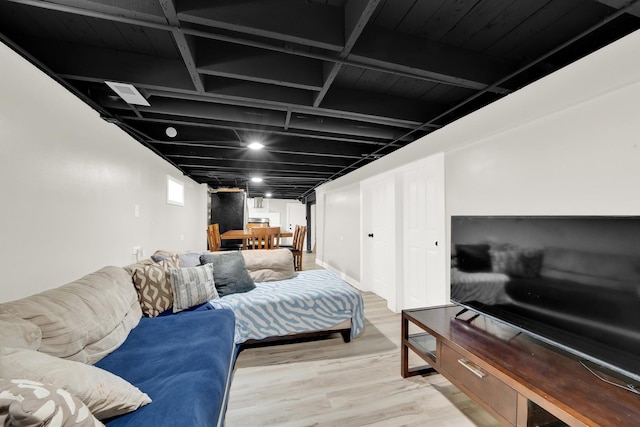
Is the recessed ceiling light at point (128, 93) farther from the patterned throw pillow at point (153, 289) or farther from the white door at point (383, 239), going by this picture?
the white door at point (383, 239)

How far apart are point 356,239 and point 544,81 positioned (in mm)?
3557

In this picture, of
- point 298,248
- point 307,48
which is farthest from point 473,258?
point 298,248

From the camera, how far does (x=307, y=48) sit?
1.64 meters

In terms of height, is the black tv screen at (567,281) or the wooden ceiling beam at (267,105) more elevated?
the wooden ceiling beam at (267,105)

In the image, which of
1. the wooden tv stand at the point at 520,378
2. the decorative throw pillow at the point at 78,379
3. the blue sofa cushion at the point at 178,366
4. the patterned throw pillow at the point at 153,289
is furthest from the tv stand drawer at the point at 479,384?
the patterned throw pillow at the point at 153,289

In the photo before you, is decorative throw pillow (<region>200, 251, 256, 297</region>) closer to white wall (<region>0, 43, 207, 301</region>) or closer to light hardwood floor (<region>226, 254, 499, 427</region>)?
light hardwood floor (<region>226, 254, 499, 427</region>)

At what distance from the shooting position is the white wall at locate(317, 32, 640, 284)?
1305 millimetres

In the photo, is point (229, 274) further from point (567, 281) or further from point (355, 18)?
point (567, 281)

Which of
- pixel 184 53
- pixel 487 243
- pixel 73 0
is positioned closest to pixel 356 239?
pixel 487 243

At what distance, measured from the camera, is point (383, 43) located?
60.7 inches

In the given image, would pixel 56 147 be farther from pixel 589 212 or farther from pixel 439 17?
pixel 589 212

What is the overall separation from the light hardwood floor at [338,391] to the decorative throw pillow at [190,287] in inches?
26.7

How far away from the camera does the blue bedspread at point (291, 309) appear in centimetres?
235

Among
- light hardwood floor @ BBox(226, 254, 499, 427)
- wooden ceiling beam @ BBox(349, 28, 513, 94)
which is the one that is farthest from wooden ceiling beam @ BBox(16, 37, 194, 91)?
light hardwood floor @ BBox(226, 254, 499, 427)
